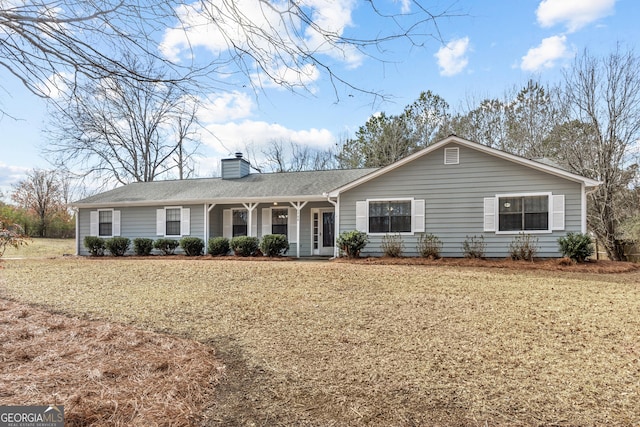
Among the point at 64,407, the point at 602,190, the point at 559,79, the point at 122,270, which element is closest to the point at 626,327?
the point at 64,407

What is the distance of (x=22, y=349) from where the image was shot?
3680mm

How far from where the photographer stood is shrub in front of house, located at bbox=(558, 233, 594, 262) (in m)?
10.5

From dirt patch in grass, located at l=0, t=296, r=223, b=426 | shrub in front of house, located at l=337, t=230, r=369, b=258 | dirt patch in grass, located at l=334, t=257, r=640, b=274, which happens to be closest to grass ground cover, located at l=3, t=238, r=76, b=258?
shrub in front of house, located at l=337, t=230, r=369, b=258

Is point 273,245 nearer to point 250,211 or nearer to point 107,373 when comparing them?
point 250,211

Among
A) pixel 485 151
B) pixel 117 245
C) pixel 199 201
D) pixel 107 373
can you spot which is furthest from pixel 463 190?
pixel 117 245

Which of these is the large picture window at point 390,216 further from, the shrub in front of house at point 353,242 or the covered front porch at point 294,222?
the covered front porch at point 294,222

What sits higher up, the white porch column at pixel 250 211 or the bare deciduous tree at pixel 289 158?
the bare deciduous tree at pixel 289 158

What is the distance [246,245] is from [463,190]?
787 cm

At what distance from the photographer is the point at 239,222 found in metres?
16.2

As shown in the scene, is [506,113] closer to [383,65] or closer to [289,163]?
[289,163]

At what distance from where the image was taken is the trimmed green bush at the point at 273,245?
13625 millimetres

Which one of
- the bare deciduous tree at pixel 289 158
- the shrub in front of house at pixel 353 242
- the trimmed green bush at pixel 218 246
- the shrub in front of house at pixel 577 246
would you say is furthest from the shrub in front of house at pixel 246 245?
the bare deciduous tree at pixel 289 158

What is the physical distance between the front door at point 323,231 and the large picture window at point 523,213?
6.15 metres

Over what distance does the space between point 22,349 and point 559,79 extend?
19.4 meters
